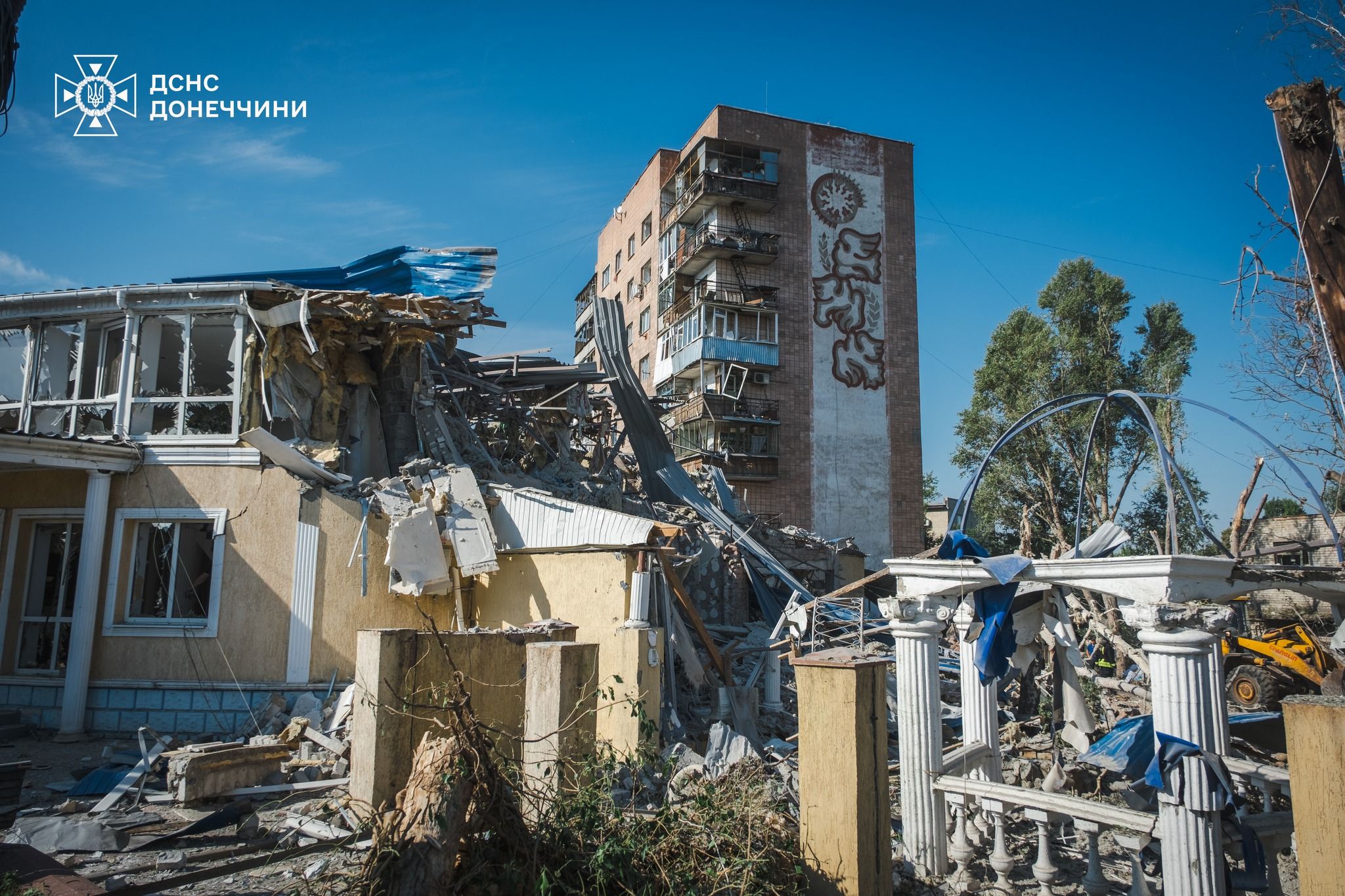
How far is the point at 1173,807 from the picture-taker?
15.9 ft

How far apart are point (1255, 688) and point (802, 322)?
23371 millimetres

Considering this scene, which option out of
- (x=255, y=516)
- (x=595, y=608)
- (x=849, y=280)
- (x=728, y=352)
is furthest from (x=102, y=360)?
(x=849, y=280)

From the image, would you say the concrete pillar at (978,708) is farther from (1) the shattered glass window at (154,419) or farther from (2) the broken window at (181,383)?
(1) the shattered glass window at (154,419)

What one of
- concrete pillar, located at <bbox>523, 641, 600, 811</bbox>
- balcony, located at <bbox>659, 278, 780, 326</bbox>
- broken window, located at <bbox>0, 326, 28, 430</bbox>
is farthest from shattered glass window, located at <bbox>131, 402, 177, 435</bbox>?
balcony, located at <bbox>659, 278, 780, 326</bbox>

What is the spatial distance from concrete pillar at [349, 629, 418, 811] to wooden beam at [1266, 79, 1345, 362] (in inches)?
247

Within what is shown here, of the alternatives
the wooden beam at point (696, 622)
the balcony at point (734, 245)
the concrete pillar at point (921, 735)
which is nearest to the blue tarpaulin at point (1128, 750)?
A: the concrete pillar at point (921, 735)

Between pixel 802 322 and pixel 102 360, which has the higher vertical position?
pixel 802 322

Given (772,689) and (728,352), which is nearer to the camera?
(772,689)

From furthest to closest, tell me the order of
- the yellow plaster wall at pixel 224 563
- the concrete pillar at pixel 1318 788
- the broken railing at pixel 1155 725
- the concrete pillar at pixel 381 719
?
the yellow plaster wall at pixel 224 563 < the concrete pillar at pixel 381 719 < the broken railing at pixel 1155 725 < the concrete pillar at pixel 1318 788

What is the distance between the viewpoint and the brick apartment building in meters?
33.3

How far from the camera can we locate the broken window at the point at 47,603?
11828 mm

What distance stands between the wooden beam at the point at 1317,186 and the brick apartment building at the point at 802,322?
27.1 meters

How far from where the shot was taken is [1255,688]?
1380 centimetres

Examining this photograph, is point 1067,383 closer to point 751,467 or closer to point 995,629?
point 751,467
